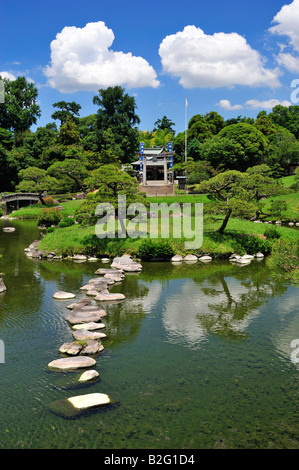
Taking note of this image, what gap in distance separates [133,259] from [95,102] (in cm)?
5206

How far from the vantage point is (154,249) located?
23.5 meters

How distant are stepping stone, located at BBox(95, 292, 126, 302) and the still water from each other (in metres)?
0.47

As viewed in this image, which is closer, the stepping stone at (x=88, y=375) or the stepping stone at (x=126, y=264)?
the stepping stone at (x=88, y=375)

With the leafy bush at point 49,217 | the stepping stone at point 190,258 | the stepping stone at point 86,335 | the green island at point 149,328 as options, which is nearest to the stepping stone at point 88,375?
the green island at point 149,328

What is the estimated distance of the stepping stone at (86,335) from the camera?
Result: 39.7ft

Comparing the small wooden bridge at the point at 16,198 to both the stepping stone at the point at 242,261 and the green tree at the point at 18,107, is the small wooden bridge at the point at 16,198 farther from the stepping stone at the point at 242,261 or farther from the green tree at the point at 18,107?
the stepping stone at the point at 242,261

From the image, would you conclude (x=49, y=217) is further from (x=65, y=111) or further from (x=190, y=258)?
(x=65, y=111)

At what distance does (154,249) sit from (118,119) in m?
48.2

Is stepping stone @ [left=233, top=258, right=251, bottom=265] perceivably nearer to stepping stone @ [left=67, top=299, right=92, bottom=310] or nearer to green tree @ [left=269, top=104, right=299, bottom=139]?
stepping stone @ [left=67, top=299, right=92, bottom=310]

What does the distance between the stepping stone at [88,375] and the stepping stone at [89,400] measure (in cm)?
74

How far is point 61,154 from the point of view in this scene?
2323 inches

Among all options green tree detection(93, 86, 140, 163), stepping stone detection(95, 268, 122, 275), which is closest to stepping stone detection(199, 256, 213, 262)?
stepping stone detection(95, 268, 122, 275)

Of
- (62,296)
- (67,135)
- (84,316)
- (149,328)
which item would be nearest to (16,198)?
(67,135)

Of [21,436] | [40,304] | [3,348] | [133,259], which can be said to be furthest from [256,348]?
[133,259]
